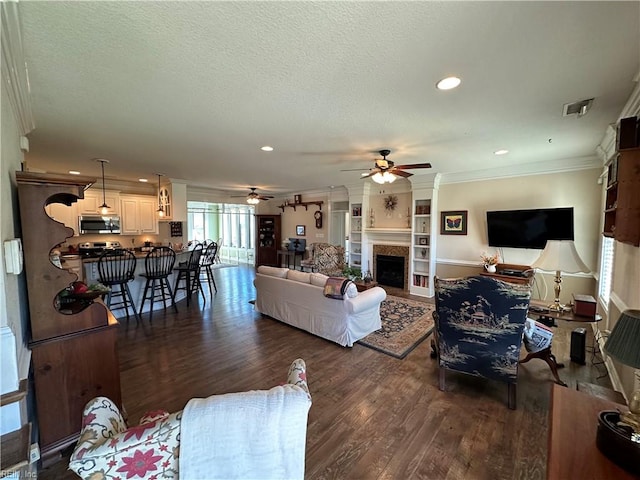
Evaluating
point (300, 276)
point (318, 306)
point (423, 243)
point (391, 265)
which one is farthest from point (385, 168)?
point (391, 265)

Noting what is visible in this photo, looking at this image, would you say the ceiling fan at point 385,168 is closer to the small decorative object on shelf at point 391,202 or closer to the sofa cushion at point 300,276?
the sofa cushion at point 300,276

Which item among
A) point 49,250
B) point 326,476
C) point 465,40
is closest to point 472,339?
point 326,476

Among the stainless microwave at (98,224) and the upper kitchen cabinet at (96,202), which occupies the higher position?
the upper kitchen cabinet at (96,202)

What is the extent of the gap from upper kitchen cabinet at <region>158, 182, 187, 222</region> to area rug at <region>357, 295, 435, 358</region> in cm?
509

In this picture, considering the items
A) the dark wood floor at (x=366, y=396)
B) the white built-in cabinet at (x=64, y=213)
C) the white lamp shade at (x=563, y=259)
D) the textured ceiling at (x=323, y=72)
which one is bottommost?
the dark wood floor at (x=366, y=396)

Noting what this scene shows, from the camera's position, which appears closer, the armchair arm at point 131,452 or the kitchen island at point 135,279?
the armchair arm at point 131,452

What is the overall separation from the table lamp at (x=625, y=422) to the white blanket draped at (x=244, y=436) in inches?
48.0

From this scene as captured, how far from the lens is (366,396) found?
2508 millimetres

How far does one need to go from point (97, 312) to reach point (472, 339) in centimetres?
301

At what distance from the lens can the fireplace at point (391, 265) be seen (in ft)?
21.4

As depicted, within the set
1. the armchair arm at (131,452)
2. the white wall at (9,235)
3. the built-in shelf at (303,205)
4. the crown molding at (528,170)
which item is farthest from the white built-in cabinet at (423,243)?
the white wall at (9,235)

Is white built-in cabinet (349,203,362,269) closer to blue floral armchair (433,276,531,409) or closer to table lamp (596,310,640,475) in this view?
blue floral armchair (433,276,531,409)

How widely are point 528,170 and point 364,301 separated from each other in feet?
12.8

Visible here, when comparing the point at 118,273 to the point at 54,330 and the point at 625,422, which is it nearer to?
the point at 54,330
